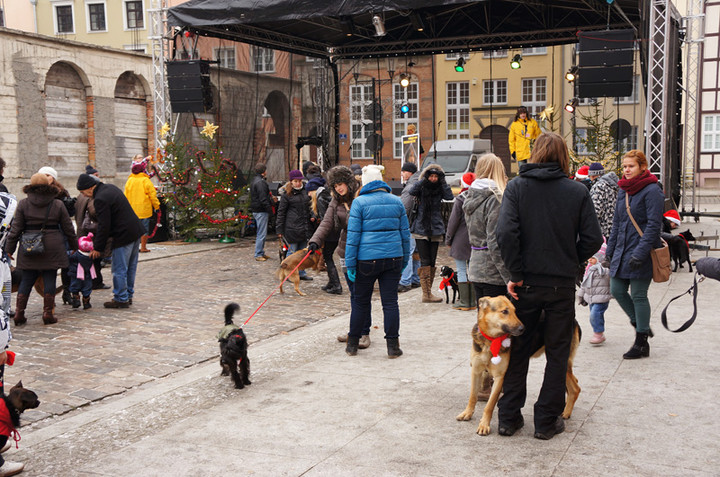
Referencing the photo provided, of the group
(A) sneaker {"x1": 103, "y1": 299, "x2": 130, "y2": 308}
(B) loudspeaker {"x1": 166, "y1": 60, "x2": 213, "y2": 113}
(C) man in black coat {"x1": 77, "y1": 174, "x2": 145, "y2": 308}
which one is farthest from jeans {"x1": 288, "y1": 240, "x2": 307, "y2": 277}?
(B) loudspeaker {"x1": 166, "y1": 60, "x2": 213, "y2": 113}

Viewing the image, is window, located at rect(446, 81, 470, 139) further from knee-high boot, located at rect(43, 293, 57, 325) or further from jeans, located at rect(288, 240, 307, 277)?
knee-high boot, located at rect(43, 293, 57, 325)

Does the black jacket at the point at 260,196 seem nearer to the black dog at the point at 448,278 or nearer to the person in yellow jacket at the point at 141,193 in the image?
the person in yellow jacket at the point at 141,193

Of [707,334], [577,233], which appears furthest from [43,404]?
[707,334]

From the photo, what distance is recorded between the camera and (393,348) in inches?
248

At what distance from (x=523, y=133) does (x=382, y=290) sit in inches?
436

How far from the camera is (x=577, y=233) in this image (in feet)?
14.0

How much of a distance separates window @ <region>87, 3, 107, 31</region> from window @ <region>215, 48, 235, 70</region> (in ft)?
96.7

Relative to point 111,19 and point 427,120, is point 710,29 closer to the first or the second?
point 427,120

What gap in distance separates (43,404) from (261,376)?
68.0 inches

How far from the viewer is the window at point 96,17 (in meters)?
43.5

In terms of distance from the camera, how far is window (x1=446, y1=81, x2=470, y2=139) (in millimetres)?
35781

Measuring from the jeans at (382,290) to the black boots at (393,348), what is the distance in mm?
37

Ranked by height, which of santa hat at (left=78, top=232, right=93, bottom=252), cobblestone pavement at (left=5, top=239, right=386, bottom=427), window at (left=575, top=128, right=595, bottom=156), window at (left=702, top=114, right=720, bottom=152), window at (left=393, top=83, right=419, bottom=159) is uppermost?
window at (left=393, top=83, right=419, bottom=159)

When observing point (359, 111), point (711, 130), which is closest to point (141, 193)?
point (359, 111)
